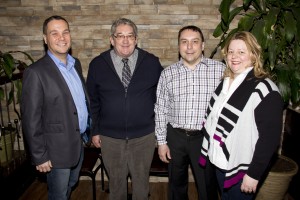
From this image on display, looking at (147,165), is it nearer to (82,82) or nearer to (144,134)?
(144,134)

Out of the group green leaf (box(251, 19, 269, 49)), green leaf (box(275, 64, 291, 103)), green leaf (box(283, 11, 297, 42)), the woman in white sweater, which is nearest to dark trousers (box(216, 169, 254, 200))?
the woman in white sweater

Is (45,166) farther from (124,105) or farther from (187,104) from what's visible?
(187,104)

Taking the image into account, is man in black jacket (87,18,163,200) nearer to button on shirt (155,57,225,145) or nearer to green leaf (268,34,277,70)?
button on shirt (155,57,225,145)

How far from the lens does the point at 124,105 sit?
2193 millimetres

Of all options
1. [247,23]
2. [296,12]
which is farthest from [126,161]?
[296,12]

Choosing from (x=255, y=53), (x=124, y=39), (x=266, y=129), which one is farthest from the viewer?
(x=124, y=39)

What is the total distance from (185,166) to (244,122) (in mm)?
873

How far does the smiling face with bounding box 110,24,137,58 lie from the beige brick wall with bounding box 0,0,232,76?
2.79ft

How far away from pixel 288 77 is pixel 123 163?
161cm

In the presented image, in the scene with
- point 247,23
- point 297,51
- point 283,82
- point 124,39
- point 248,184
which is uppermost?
point 247,23

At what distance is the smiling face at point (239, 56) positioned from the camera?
1678 mm

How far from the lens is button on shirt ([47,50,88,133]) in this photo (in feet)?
6.45

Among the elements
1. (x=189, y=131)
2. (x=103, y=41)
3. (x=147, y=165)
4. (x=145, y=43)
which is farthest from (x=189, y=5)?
(x=147, y=165)

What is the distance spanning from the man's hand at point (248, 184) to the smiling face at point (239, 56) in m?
0.66
